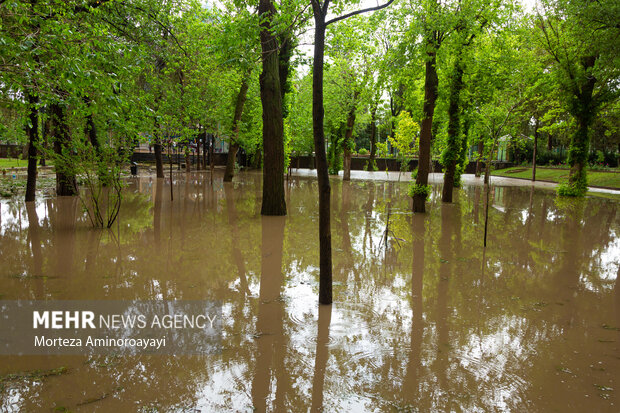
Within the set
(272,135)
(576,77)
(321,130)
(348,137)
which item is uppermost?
(576,77)

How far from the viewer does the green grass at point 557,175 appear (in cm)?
2921

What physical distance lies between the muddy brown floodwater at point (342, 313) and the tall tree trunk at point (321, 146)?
19.1 inches

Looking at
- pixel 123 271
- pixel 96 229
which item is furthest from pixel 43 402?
pixel 96 229

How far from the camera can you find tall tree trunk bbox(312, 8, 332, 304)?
5.02 m

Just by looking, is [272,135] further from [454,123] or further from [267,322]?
[267,322]

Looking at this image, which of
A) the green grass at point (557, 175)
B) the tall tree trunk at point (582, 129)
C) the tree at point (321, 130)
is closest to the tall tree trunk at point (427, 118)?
the tree at point (321, 130)

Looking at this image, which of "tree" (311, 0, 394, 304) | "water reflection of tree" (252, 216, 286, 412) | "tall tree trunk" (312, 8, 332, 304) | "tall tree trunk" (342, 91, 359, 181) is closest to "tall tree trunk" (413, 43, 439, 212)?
"water reflection of tree" (252, 216, 286, 412)

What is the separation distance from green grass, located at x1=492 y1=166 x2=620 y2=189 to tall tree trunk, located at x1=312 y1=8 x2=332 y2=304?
82.7 ft

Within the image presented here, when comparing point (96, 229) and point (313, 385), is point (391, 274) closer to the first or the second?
point (313, 385)

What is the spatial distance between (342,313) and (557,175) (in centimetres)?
3797

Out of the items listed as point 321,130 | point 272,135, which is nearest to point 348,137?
point 272,135

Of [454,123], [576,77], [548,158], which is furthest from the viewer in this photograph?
[548,158]

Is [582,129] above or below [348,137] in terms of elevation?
below

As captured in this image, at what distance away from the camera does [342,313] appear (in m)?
5.37
